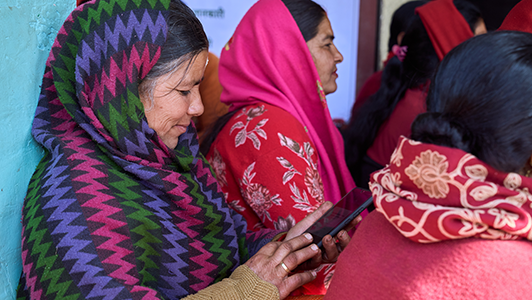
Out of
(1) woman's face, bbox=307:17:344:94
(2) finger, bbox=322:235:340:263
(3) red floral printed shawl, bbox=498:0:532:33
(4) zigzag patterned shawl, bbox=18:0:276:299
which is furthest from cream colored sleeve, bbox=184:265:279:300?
(3) red floral printed shawl, bbox=498:0:532:33

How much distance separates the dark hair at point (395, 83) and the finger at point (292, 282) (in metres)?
1.38

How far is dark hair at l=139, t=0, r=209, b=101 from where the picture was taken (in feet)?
4.19

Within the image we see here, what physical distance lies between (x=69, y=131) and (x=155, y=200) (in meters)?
0.35

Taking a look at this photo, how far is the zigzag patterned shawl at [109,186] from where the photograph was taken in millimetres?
1056

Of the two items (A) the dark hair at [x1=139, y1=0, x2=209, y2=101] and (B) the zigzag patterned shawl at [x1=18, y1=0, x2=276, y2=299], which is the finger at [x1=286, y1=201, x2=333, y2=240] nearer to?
(B) the zigzag patterned shawl at [x1=18, y1=0, x2=276, y2=299]

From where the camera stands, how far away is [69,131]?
1291mm

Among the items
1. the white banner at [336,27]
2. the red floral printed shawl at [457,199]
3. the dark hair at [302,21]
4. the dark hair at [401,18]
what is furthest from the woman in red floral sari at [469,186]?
the dark hair at [401,18]

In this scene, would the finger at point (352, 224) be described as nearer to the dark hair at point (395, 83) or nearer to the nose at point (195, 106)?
the nose at point (195, 106)

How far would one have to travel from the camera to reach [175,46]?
1.29 m

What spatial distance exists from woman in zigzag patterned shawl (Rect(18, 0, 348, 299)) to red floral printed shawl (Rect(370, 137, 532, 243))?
59 centimetres

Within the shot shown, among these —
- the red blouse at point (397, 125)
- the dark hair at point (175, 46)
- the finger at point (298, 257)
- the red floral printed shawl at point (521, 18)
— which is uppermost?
the dark hair at point (175, 46)

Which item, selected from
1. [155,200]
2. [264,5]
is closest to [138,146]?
[155,200]

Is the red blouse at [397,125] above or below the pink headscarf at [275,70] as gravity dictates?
below

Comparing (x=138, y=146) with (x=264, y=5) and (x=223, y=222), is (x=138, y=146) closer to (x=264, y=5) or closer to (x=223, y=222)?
(x=223, y=222)
